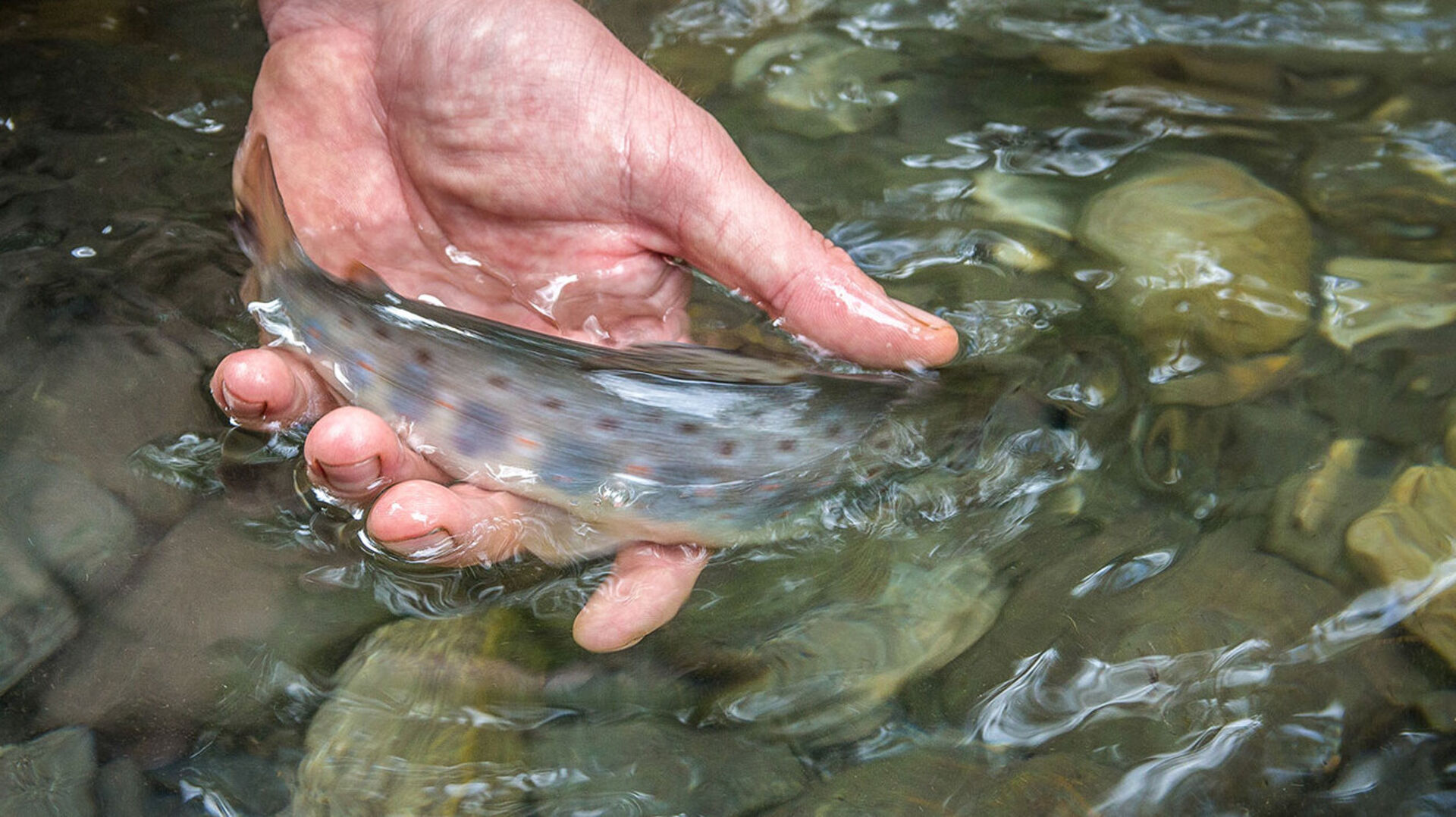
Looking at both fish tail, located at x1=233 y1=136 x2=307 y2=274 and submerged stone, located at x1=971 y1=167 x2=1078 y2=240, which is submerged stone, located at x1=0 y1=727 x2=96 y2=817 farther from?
submerged stone, located at x1=971 y1=167 x2=1078 y2=240

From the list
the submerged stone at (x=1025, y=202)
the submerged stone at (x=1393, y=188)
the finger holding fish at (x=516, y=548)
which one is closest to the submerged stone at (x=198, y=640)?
the finger holding fish at (x=516, y=548)

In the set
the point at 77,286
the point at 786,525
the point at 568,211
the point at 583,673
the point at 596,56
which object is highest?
the point at 596,56

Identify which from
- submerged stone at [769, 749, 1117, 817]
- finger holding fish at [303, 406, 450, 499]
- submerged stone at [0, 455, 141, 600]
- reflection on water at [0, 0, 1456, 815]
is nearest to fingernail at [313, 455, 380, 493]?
finger holding fish at [303, 406, 450, 499]

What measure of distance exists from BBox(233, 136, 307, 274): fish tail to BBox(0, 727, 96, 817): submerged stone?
3.72 feet

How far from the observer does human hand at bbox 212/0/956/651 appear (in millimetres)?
2379

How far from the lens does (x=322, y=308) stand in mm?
2486

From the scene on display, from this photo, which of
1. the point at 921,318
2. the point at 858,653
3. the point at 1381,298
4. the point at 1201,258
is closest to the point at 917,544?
the point at 858,653

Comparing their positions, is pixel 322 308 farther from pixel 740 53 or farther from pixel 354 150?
pixel 740 53

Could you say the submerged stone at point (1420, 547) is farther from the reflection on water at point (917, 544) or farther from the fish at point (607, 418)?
the fish at point (607, 418)

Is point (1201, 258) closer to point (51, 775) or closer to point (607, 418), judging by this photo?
point (607, 418)

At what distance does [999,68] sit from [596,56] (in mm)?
1591

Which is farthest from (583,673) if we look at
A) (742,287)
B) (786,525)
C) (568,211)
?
(568,211)

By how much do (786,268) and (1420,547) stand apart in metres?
1.48

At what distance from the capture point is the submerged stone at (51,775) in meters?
1.96
